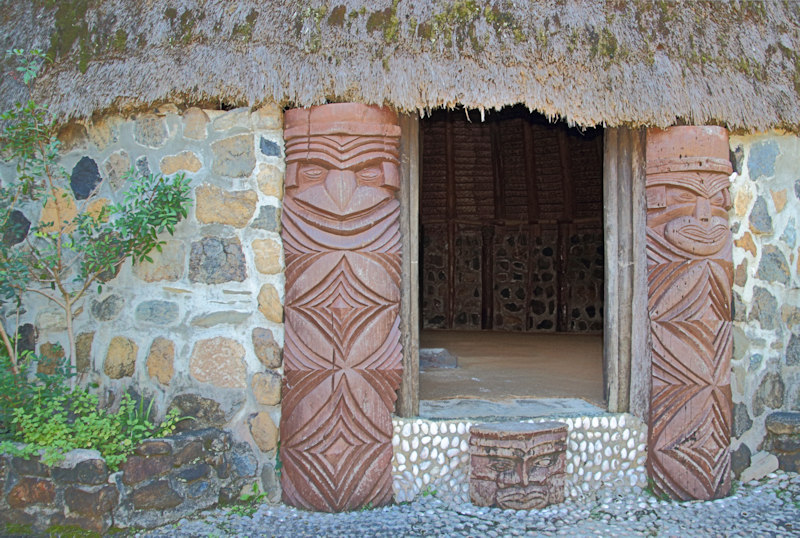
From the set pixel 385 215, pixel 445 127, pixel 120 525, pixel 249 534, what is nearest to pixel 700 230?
pixel 385 215

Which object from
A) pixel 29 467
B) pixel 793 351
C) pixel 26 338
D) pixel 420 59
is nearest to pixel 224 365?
pixel 29 467

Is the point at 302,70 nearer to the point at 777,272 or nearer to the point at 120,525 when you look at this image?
the point at 120,525

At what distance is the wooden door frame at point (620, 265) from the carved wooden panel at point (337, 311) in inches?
8.9

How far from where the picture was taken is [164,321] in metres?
3.43

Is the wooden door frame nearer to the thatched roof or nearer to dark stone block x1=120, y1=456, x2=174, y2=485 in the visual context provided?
the thatched roof

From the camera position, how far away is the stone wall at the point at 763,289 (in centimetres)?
376

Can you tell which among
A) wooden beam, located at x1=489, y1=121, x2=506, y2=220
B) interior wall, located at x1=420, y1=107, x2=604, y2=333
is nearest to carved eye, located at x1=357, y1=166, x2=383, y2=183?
interior wall, located at x1=420, y1=107, x2=604, y2=333

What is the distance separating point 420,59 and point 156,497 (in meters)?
2.43

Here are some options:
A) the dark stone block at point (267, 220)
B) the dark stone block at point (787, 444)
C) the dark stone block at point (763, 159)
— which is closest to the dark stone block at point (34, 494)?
the dark stone block at point (267, 220)

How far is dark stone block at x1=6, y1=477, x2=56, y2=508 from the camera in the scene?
2994 mm

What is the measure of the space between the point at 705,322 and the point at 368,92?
212cm

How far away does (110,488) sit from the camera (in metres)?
3.00

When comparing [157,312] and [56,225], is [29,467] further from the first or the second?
[56,225]

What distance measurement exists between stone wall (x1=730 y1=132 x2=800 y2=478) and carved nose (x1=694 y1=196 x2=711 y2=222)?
0.29 metres
